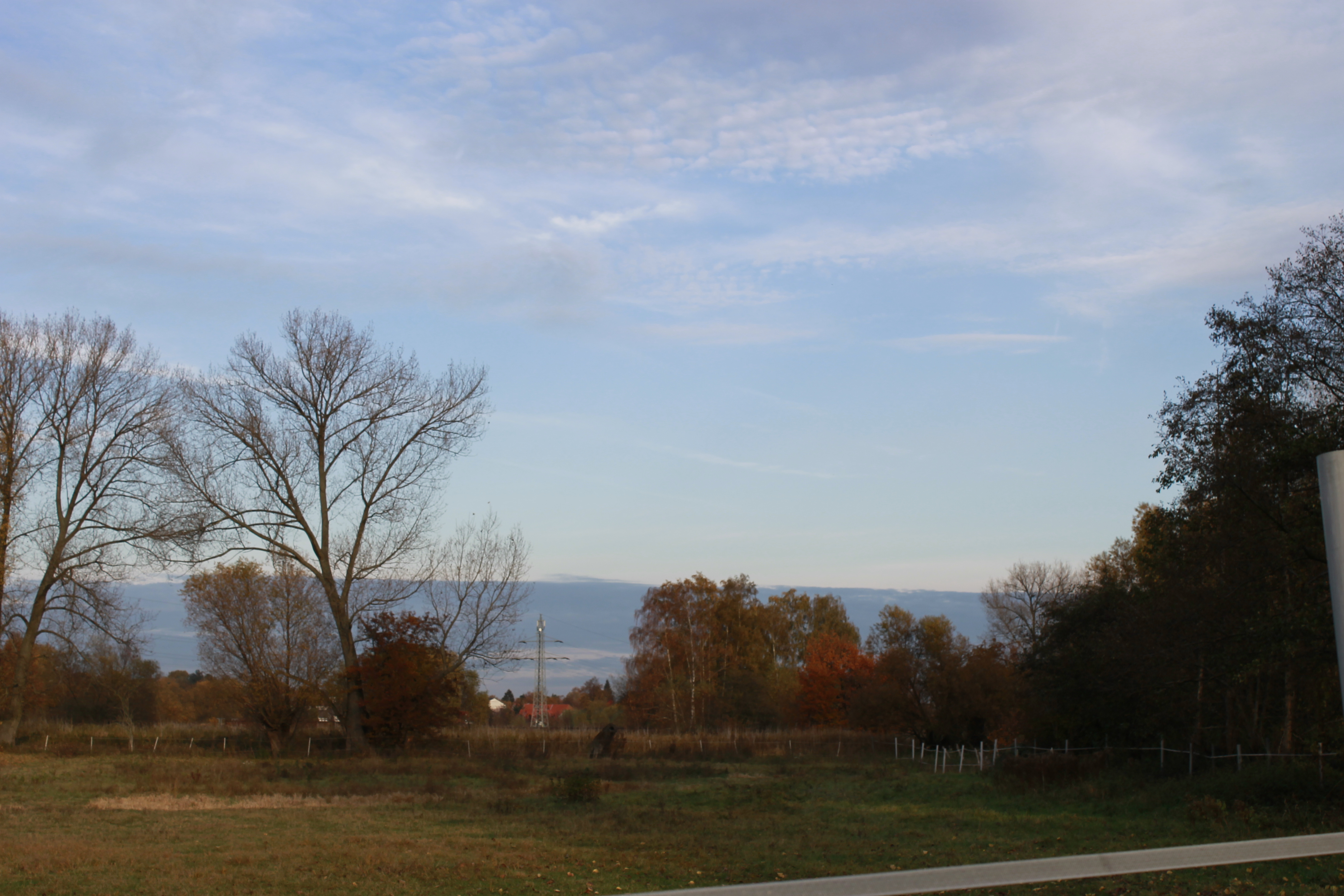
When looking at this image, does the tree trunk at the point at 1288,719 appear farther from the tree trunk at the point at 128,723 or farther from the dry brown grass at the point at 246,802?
the tree trunk at the point at 128,723

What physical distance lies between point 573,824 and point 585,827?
0.66 metres

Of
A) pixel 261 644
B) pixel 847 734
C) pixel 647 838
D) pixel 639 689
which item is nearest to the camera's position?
pixel 647 838

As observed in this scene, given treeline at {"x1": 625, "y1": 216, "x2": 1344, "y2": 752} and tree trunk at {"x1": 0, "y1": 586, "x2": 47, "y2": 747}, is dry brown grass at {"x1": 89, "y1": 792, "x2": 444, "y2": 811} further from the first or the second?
treeline at {"x1": 625, "y1": 216, "x2": 1344, "y2": 752}

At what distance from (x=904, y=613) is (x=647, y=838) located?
5453 centimetres

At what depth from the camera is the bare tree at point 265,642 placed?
33.9 meters

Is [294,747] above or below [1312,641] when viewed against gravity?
below

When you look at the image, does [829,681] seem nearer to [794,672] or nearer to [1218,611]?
[794,672]

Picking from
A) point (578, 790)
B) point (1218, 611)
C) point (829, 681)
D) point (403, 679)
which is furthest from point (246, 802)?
point (829, 681)

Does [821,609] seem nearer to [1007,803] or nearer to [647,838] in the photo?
[1007,803]

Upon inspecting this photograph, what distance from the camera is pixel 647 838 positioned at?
16344 millimetres

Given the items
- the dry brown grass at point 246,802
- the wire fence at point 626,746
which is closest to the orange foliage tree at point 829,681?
the wire fence at point 626,746

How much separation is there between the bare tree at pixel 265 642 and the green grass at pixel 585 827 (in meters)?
4.48

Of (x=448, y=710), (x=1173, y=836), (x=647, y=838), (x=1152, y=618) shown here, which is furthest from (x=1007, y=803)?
(x=448, y=710)

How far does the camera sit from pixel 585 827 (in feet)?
59.6
